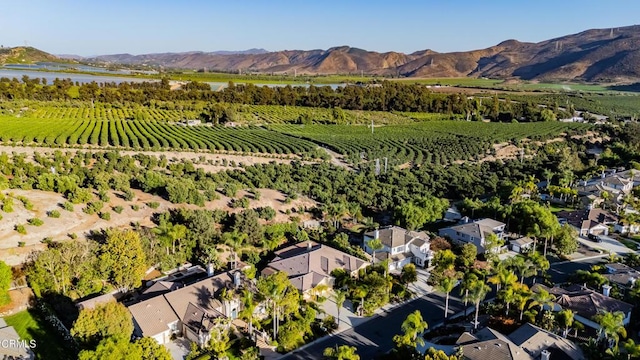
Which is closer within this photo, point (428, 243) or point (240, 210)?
point (428, 243)

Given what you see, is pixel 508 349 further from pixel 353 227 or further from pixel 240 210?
pixel 240 210

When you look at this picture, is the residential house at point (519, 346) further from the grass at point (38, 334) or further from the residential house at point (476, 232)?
the grass at point (38, 334)

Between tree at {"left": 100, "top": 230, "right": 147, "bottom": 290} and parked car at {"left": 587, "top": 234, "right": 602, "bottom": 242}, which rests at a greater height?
tree at {"left": 100, "top": 230, "right": 147, "bottom": 290}

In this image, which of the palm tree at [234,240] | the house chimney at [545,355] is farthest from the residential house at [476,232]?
the palm tree at [234,240]

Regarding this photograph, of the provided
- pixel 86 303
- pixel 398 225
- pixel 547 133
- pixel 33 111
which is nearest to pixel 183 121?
pixel 33 111

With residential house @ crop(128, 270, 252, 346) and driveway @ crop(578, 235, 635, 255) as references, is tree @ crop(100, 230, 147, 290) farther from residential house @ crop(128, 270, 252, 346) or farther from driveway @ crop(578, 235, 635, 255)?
driveway @ crop(578, 235, 635, 255)

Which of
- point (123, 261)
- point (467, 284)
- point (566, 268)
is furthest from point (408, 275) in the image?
point (123, 261)

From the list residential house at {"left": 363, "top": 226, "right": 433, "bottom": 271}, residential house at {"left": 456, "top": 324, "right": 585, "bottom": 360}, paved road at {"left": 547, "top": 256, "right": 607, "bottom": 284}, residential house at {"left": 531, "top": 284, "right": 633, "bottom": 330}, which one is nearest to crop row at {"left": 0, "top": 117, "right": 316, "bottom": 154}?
residential house at {"left": 363, "top": 226, "right": 433, "bottom": 271}
